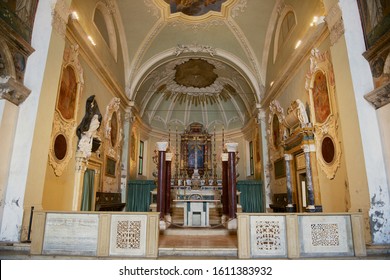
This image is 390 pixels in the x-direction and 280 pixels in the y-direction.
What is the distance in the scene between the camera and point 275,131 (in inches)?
425

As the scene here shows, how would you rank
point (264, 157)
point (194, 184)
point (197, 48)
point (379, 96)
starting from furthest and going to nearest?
1. point (194, 184)
2. point (197, 48)
3. point (264, 157)
4. point (379, 96)

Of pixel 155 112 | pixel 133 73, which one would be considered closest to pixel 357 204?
pixel 133 73

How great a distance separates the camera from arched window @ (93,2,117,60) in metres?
9.20

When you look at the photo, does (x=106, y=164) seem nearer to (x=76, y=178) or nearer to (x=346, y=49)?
(x=76, y=178)

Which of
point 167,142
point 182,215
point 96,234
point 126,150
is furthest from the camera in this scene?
point 126,150

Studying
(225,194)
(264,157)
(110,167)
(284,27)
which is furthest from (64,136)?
(284,27)

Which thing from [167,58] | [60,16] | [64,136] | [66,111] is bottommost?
[64,136]

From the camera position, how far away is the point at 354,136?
529cm

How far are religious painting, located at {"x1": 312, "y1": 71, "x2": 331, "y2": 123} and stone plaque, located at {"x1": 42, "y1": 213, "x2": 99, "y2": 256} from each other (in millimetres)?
5713

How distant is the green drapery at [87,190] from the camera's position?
776cm

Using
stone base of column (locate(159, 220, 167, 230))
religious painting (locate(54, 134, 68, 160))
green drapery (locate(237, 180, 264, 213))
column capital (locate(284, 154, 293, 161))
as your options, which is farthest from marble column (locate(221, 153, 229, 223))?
religious painting (locate(54, 134, 68, 160))

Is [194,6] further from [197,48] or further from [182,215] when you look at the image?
[182,215]

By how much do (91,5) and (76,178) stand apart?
5.30m

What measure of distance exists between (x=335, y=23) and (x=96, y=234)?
6.31m
